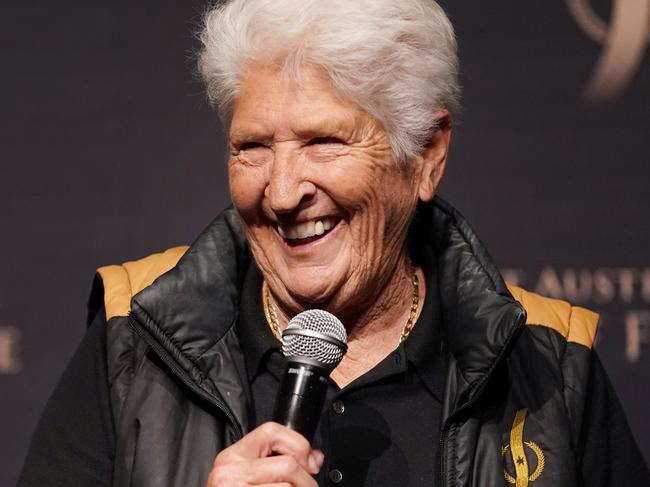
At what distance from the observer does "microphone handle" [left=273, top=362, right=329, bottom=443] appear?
1.27 metres

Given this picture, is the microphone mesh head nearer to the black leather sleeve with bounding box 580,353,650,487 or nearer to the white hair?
the white hair

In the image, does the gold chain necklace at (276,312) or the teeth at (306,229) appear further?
the gold chain necklace at (276,312)

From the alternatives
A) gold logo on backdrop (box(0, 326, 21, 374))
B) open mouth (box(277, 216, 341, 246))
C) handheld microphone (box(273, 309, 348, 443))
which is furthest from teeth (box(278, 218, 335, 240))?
gold logo on backdrop (box(0, 326, 21, 374))

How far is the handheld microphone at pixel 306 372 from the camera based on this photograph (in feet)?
4.17

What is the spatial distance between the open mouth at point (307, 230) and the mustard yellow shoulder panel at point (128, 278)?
0.80 feet

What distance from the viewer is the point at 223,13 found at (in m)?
1.62

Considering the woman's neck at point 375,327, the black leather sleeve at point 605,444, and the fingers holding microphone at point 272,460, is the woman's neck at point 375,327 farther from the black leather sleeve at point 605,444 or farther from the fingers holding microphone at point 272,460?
the fingers holding microphone at point 272,460

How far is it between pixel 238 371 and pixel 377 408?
0.18 m

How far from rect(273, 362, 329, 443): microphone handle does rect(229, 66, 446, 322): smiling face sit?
0.27 meters

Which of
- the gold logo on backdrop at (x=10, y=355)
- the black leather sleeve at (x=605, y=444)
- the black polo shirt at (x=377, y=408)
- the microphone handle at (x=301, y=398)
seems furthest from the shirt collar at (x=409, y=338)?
the gold logo on backdrop at (x=10, y=355)

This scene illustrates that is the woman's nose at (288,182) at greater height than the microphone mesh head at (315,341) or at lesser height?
greater

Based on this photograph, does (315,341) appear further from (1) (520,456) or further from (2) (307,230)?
(1) (520,456)

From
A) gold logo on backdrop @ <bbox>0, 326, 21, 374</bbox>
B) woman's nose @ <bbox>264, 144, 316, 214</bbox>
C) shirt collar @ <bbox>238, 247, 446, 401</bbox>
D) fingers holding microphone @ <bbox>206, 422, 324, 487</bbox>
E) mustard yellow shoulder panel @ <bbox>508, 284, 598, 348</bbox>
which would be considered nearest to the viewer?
fingers holding microphone @ <bbox>206, 422, 324, 487</bbox>

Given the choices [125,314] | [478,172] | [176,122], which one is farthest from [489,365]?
[176,122]
